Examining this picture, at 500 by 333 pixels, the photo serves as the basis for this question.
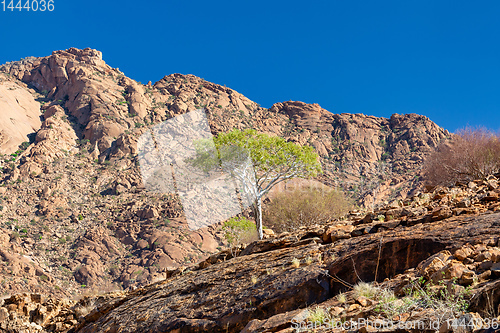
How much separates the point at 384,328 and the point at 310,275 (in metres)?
3.10

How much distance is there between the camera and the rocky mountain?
38.8 metres

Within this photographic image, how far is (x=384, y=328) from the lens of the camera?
11.6ft

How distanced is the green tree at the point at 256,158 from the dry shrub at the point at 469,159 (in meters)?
6.82

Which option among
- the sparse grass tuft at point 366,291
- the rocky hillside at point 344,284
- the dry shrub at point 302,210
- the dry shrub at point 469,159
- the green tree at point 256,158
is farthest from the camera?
the dry shrub at point 302,210

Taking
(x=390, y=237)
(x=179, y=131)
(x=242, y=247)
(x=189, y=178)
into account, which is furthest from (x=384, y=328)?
(x=179, y=131)

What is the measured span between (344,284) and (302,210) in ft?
54.8

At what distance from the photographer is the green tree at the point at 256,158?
70.5ft

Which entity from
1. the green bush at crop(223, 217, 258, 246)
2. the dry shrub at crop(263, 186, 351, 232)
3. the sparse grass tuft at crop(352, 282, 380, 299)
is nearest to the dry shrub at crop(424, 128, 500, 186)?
the dry shrub at crop(263, 186, 351, 232)

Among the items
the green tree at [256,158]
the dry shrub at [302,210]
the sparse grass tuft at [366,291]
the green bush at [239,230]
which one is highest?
the green tree at [256,158]

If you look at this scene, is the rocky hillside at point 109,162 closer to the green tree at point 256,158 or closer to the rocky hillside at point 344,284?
the rocky hillside at point 344,284

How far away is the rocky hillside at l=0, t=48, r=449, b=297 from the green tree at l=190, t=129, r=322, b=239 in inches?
402

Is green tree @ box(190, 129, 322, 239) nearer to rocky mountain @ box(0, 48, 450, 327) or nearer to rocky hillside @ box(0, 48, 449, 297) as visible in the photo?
rocky mountain @ box(0, 48, 450, 327)

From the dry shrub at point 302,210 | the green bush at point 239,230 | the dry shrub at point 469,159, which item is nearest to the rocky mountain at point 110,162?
the green bush at point 239,230

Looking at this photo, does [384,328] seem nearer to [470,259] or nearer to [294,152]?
[470,259]
